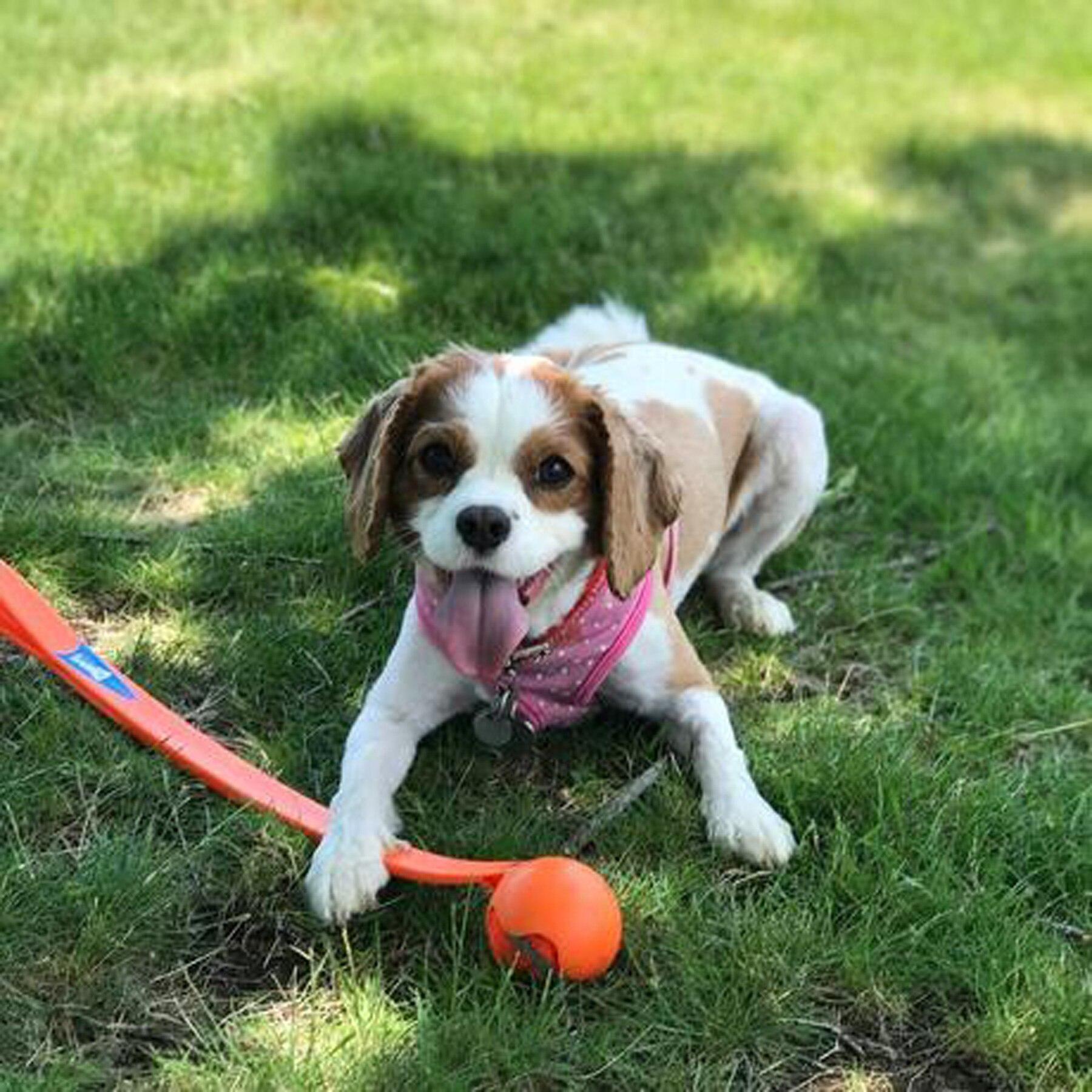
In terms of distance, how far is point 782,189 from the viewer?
7.41 meters

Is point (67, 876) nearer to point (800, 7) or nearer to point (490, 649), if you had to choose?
point (490, 649)

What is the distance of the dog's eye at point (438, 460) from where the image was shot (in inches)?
127

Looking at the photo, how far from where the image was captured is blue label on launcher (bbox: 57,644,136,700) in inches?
136

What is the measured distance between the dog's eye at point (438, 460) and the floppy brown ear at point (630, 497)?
32 cm

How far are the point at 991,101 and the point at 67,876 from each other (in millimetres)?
8083

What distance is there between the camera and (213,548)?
13.7ft

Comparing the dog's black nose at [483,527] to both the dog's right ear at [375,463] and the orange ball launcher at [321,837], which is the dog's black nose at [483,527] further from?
the orange ball launcher at [321,837]

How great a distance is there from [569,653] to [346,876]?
77 cm

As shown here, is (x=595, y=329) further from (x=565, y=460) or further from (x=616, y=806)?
(x=616, y=806)

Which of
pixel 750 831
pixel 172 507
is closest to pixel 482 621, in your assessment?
pixel 750 831

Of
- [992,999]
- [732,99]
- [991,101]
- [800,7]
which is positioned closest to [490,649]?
[992,999]

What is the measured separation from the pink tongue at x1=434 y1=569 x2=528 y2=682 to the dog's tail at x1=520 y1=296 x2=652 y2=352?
1.81m

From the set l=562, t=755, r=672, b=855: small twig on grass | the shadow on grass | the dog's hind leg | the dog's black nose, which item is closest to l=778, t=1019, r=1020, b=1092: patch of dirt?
the shadow on grass

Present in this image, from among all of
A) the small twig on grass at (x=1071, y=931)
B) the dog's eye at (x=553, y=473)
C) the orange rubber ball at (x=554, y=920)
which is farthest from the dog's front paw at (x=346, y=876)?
the small twig on grass at (x=1071, y=931)
